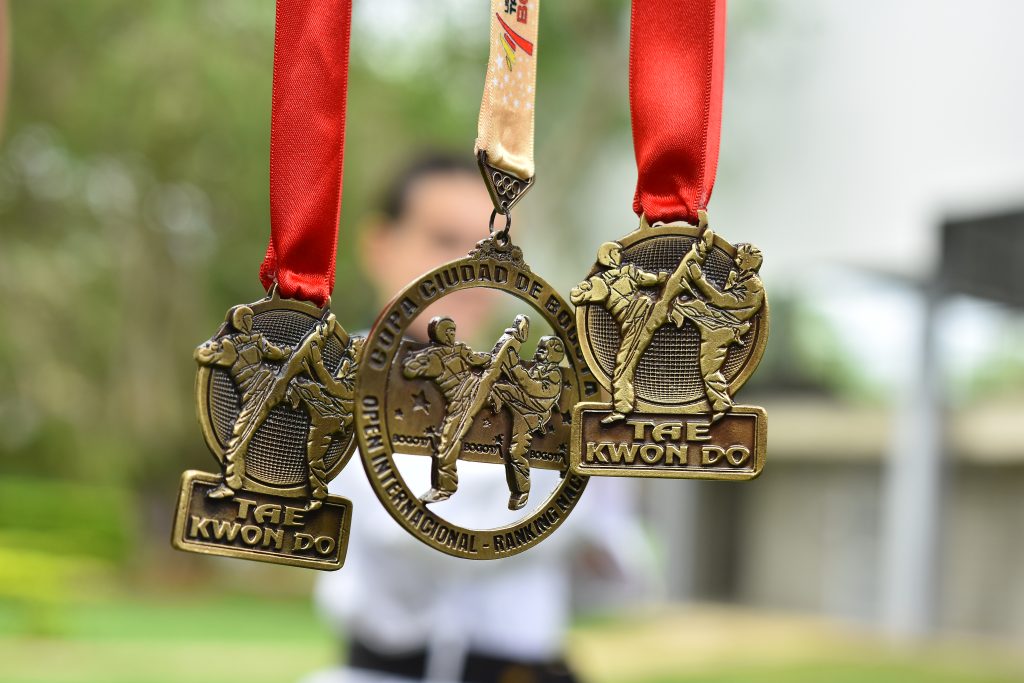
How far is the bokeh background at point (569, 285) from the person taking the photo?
6449 millimetres

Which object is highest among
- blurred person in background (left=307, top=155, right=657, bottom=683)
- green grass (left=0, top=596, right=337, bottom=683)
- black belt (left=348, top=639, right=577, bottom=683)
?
blurred person in background (left=307, top=155, right=657, bottom=683)

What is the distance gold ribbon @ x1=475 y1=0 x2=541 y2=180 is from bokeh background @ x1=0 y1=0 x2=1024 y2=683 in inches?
216

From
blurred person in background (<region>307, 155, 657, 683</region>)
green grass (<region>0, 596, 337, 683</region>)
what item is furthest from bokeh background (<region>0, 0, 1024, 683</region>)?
blurred person in background (<region>307, 155, 657, 683</region>)

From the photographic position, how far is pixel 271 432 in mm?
632

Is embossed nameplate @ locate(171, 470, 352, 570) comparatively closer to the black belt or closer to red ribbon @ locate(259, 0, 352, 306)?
red ribbon @ locate(259, 0, 352, 306)

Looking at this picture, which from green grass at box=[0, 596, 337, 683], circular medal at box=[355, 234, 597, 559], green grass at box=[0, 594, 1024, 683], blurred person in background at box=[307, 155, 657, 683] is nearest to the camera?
circular medal at box=[355, 234, 597, 559]

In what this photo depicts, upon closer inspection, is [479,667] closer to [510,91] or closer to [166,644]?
[510,91]

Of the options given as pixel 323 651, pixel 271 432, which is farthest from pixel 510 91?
pixel 323 651

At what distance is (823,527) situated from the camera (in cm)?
955

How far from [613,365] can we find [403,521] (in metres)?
0.14

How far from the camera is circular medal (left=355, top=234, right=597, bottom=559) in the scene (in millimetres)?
615

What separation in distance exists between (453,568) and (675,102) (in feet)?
3.15

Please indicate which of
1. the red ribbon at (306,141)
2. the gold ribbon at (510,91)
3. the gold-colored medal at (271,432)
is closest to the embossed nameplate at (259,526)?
the gold-colored medal at (271,432)

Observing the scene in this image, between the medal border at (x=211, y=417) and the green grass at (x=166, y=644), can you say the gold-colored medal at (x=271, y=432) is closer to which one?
the medal border at (x=211, y=417)
